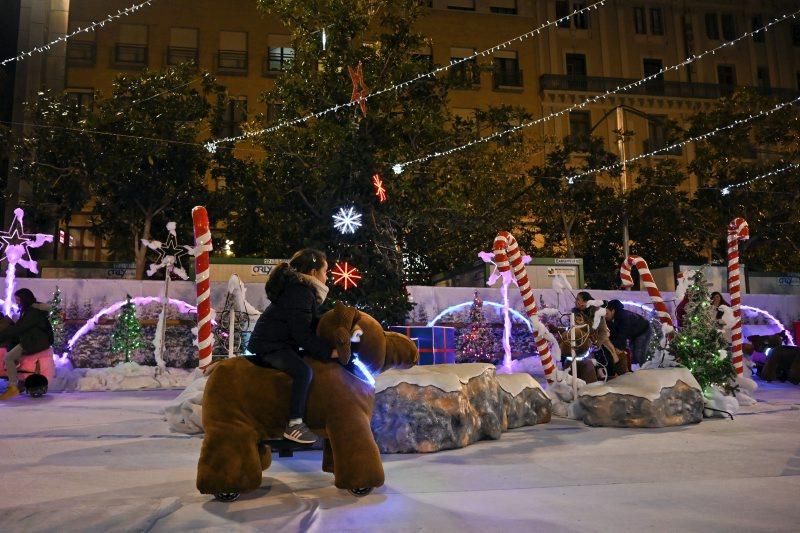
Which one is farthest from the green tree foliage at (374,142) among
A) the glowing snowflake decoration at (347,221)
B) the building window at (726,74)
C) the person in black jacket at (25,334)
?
the building window at (726,74)

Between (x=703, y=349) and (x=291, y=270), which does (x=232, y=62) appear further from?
(x=291, y=270)

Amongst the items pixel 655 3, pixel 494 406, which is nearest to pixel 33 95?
pixel 494 406

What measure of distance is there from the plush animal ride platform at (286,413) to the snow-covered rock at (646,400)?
394 centimetres

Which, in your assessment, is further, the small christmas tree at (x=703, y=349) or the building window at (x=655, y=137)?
the building window at (x=655, y=137)

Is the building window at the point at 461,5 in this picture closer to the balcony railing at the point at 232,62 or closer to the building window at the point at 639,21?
the building window at the point at 639,21

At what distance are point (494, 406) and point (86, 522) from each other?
4.12 metres

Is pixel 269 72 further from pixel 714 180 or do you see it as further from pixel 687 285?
pixel 687 285

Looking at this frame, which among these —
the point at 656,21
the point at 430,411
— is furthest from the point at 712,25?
the point at 430,411

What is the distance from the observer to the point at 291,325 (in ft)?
13.5

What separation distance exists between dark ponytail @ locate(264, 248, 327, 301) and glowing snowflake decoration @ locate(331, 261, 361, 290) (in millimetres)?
4392

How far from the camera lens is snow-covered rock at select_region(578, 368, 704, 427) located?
282 inches

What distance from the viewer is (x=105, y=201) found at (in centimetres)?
2023

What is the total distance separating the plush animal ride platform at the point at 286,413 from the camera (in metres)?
3.79

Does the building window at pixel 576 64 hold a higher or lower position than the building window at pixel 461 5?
lower
